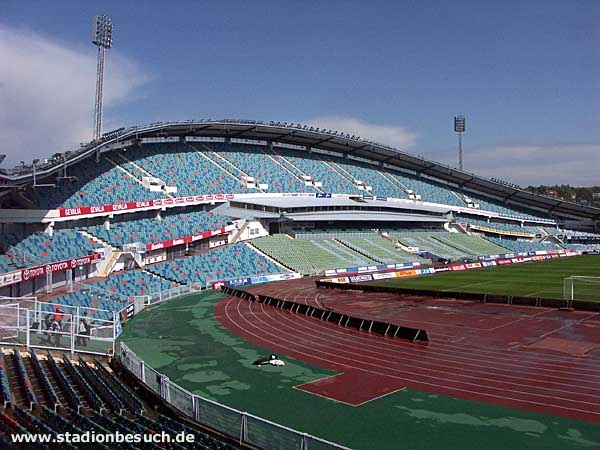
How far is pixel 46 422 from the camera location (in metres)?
11.0

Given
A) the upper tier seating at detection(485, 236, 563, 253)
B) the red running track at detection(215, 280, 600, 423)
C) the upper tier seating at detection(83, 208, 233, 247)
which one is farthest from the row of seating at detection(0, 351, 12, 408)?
the upper tier seating at detection(485, 236, 563, 253)

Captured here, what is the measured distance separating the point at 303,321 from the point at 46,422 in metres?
18.3

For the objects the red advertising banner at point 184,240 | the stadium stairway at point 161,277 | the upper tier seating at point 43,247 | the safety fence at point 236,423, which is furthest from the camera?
the red advertising banner at point 184,240

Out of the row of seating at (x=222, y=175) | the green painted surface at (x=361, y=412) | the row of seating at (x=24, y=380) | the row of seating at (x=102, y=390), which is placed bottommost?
the green painted surface at (x=361, y=412)

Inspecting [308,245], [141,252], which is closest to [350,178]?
[308,245]

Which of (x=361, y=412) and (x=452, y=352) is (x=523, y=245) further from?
(x=361, y=412)

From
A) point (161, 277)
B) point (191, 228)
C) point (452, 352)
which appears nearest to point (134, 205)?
point (191, 228)

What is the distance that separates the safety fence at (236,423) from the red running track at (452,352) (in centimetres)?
487

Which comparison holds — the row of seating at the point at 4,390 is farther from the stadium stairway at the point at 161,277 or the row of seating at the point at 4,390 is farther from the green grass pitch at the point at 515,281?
the green grass pitch at the point at 515,281

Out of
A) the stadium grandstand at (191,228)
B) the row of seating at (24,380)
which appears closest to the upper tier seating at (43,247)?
the stadium grandstand at (191,228)

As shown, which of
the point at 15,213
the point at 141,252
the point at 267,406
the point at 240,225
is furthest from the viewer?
the point at 240,225

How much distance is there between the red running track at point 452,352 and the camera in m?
16.0

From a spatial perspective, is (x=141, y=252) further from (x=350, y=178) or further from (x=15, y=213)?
(x=350, y=178)

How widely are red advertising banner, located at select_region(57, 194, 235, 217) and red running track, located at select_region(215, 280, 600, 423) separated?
14.3 meters
